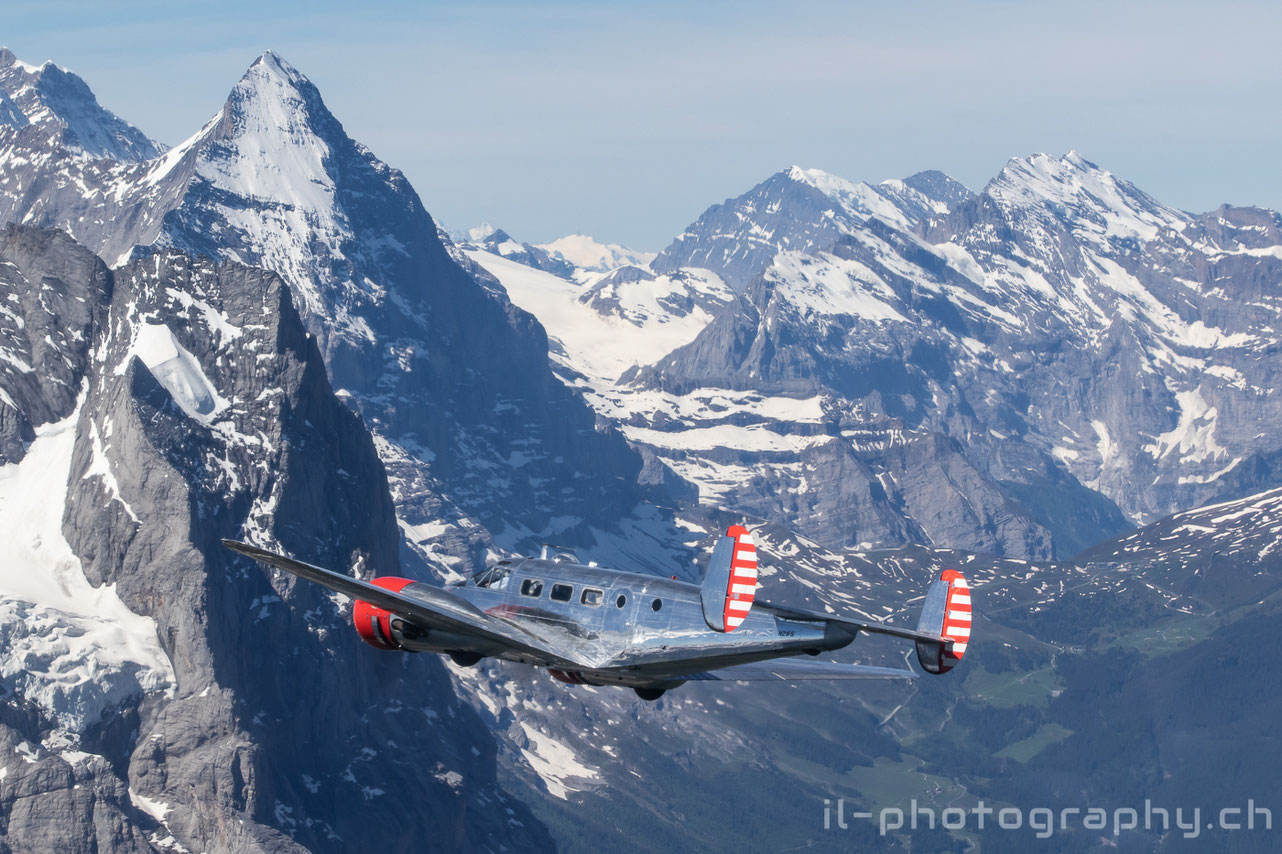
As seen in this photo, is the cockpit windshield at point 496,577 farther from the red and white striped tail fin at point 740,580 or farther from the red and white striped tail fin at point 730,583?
the red and white striped tail fin at point 740,580

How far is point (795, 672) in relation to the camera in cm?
13100

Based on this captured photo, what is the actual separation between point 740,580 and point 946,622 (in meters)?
24.6

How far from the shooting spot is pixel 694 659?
409 ft

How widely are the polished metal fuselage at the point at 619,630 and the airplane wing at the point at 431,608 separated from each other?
1.18m

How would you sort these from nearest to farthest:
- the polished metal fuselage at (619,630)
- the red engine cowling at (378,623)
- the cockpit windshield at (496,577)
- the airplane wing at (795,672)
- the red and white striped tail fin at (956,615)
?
the polished metal fuselage at (619,630) → the airplane wing at (795,672) → the red engine cowling at (378,623) → the red and white striped tail fin at (956,615) → the cockpit windshield at (496,577)

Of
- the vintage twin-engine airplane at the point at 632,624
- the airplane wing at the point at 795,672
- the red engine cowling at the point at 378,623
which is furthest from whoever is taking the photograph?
the red engine cowling at the point at 378,623

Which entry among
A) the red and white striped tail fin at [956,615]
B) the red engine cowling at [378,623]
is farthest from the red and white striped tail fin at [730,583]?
the red engine cowling at [378,623]

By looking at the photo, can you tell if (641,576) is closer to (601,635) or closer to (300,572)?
(601,635)

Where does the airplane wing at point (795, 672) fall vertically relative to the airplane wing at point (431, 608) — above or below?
below

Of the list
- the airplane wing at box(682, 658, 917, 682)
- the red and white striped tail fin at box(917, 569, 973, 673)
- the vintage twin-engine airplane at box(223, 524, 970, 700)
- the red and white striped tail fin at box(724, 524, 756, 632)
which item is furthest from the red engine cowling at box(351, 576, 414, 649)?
the red and white striped tail fin at box(917, 569, 973, 673)

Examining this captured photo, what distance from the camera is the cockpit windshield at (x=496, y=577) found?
14288 cm

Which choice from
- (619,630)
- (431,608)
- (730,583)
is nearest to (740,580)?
(730,583)

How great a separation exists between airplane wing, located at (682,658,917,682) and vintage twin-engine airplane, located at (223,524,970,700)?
5.8 inches

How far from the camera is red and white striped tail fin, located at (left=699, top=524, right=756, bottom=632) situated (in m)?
121
